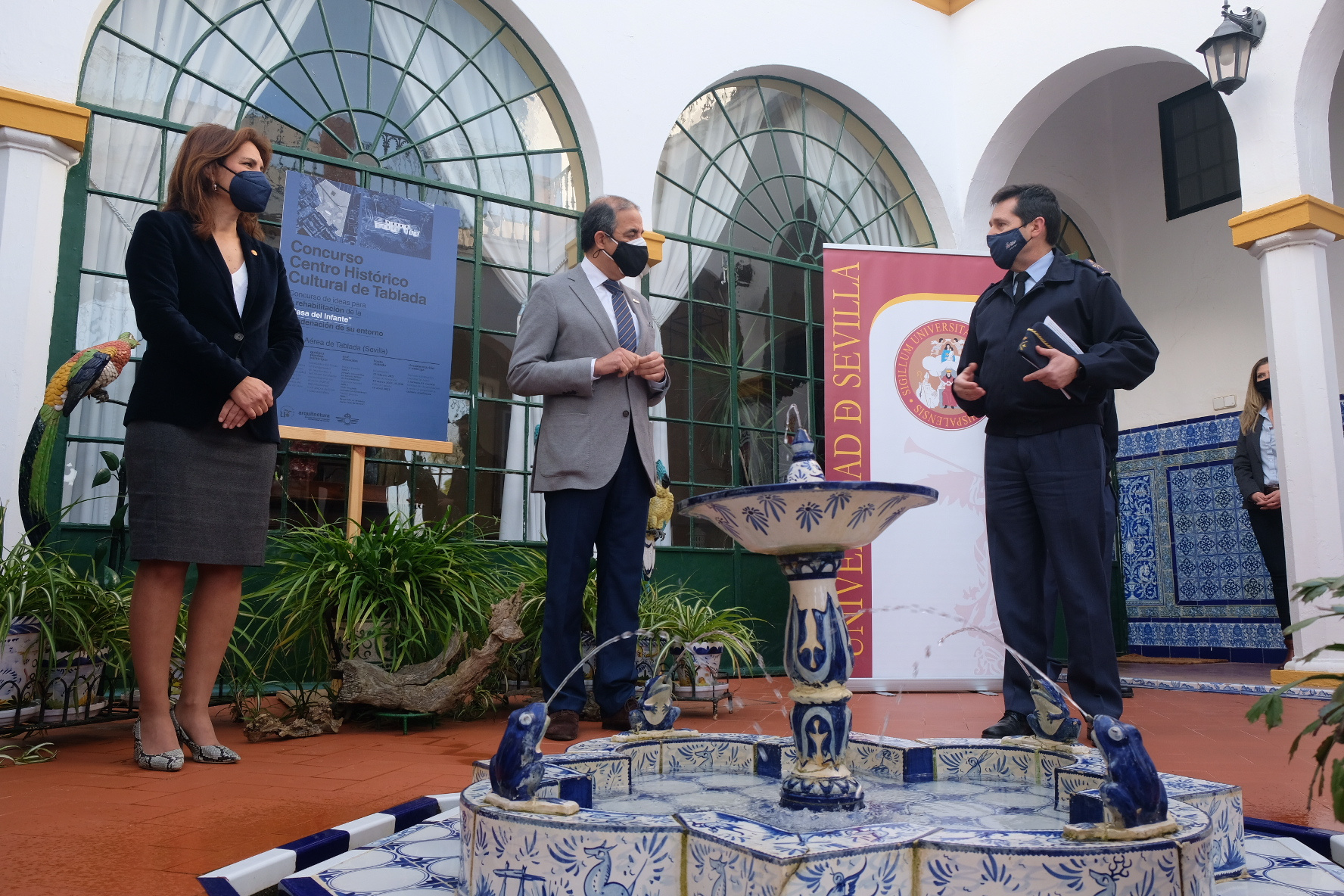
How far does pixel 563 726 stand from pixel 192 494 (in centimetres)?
124

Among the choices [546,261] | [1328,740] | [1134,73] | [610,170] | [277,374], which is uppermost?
[1134,73]

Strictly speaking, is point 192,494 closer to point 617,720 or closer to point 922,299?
point 617,720

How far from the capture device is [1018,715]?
8.79 feet

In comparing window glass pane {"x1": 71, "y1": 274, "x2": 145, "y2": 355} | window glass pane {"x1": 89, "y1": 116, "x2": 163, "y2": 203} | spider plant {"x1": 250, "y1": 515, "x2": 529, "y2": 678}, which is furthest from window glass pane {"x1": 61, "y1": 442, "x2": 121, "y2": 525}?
window glass pane {"x1": 89, "y1": 116, "x2": 163, "y2": 203}

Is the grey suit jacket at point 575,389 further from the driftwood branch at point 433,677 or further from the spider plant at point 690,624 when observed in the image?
the spider plant at point 690,624

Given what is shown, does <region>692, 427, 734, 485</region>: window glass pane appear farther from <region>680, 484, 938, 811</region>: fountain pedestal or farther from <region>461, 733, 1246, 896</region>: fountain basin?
<region>461, 733, 1246, 896</region>: fountain basin

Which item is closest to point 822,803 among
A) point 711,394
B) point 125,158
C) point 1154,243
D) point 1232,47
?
point 125,158

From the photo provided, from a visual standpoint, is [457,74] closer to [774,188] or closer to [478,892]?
[774,188]

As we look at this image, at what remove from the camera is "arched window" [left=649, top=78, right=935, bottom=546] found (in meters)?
5.74

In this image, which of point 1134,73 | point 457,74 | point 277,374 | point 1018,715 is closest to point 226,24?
point 457,74

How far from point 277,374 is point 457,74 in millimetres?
3016

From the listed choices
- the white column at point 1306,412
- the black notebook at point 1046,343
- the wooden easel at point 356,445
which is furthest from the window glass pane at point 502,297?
the white column at point 1306,412

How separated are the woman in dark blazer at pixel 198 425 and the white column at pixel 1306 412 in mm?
4608

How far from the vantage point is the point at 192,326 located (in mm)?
2539
